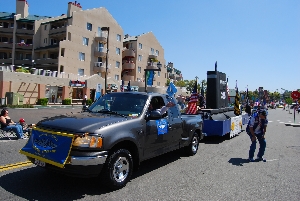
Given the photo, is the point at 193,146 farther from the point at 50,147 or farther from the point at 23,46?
the point at 23,46

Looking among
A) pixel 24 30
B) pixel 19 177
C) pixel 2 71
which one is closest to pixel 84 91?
pixel 2 71

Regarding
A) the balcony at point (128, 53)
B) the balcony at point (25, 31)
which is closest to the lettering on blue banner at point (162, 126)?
the balcony at point (25, 31)

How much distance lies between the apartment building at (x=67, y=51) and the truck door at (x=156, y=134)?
102 ft

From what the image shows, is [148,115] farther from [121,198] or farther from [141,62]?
[141,62]

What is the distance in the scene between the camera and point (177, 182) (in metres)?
5.23

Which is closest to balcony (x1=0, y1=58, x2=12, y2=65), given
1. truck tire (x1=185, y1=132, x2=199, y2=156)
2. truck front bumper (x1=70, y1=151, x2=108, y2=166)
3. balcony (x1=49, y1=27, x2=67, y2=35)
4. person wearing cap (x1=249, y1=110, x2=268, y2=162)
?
balcony (x1=49, y1=27, x2=67, y2=35)

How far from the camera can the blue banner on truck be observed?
4098mm

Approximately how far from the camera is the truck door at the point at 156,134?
535 centimetres

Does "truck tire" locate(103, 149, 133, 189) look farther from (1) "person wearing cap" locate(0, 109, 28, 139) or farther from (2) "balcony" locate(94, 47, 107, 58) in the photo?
(2) "balcony" locate(94, 47, 107, 58)

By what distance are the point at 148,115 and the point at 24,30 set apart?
5113cm

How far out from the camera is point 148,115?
17.7 feet

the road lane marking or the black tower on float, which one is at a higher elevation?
the black tower on float

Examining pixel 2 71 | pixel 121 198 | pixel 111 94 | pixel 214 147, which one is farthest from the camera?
pixel 2 71

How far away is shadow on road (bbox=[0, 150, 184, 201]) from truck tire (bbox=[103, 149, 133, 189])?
166 millimetres
